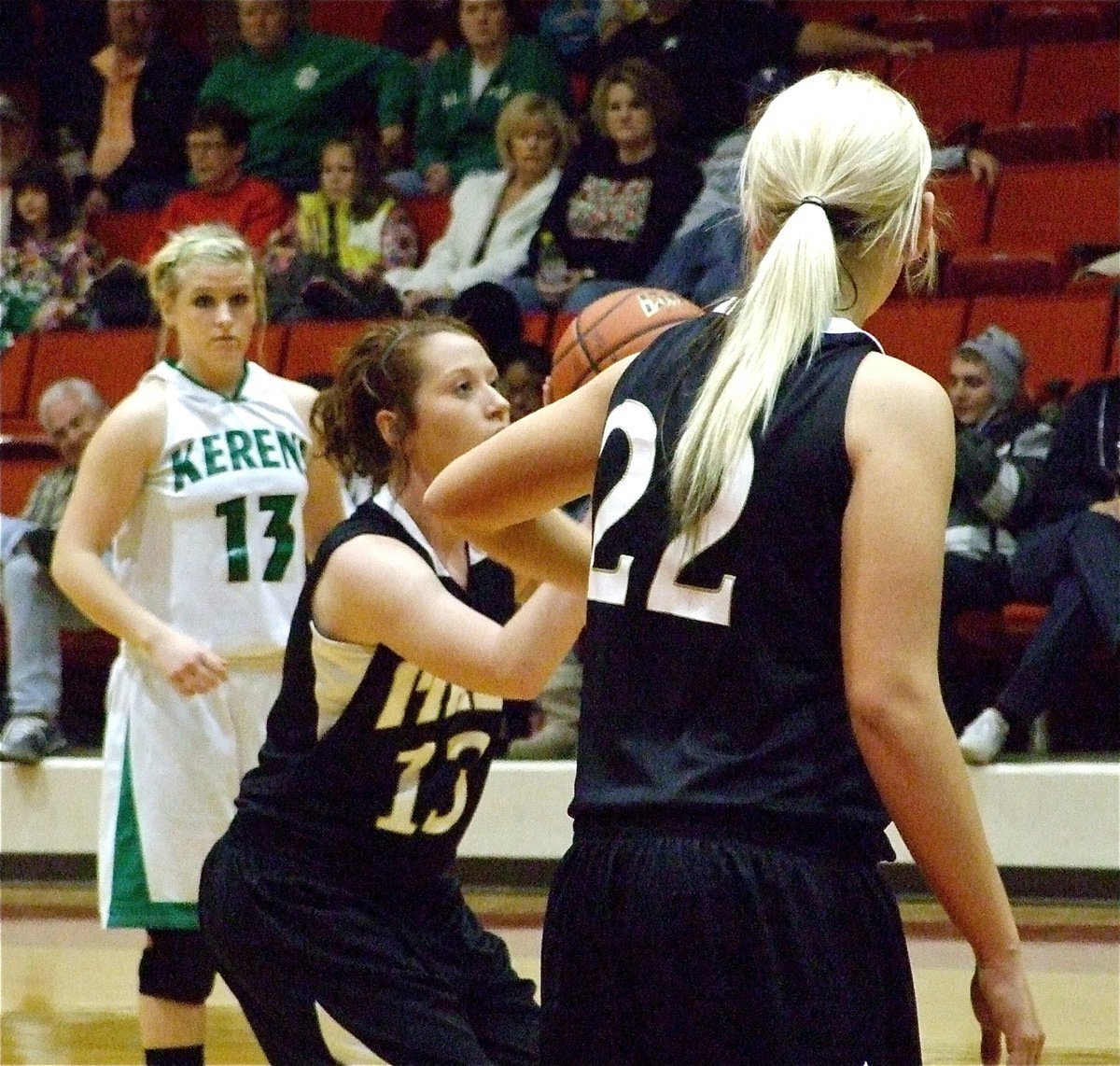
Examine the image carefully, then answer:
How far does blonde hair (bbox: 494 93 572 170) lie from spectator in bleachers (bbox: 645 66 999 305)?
2.06 ft

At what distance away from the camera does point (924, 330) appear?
20.6 feet

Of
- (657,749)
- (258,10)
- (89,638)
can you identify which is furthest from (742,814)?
(258,10)

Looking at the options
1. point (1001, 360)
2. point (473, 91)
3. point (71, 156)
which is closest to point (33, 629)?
point (473, 91)

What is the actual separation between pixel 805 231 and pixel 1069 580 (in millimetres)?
3913

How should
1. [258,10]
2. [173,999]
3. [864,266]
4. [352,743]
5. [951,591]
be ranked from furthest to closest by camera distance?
[258,10] < [951,591] < [173,999] < [352,743] < [864,266]

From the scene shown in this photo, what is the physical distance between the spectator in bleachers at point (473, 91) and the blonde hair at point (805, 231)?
→ 20.1ft

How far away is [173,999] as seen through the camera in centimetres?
347

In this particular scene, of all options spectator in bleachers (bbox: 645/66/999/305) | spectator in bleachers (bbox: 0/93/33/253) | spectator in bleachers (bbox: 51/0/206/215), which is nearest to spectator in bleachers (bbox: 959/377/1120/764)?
spectator in bleachers (bbox: 645/66/999/305)

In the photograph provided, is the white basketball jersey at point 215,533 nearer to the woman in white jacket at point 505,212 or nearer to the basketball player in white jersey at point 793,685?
the basketball player in white jersey at point 793,685

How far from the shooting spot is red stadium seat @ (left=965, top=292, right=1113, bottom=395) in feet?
20.3

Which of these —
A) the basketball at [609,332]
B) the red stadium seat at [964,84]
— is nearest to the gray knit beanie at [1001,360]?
the red stadium seat at [964,84]

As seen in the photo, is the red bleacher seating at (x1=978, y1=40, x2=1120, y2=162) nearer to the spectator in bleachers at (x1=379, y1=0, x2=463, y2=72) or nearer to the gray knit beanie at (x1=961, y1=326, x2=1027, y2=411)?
the gray knit beanie at (x1=961, y1=326, x2=1027, y2=411)

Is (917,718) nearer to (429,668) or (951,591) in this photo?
(429,668)

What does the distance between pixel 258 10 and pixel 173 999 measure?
238 inches
